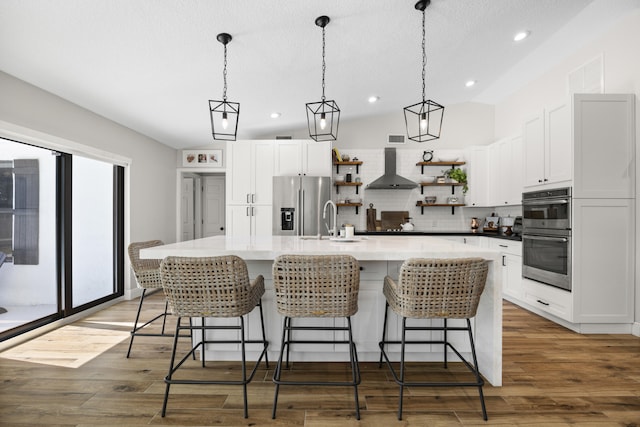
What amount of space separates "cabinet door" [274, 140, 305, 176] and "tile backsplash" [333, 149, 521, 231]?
93 centimetres

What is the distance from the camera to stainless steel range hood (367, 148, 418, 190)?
530 centimetres

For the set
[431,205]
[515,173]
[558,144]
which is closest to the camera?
[558,144]

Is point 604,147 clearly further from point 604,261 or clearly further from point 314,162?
point 314,162

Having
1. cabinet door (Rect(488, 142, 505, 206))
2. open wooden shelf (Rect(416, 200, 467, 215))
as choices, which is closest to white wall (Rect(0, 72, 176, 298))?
open wooden shelf (Rect(416, 200, 467, 215))

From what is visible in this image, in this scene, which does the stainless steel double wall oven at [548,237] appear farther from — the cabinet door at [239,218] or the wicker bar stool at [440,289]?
the cabinet door at [239,218]

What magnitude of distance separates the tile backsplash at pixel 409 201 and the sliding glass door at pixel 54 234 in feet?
11.1

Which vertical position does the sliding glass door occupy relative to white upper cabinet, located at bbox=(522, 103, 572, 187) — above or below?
below

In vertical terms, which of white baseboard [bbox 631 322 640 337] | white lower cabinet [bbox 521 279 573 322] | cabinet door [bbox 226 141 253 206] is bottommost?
white baseboard [bbox 631 322 640 337]

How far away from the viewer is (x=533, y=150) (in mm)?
3834

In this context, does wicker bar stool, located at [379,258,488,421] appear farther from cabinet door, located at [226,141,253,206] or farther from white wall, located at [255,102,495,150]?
white wall, located at [255,102,495,150]

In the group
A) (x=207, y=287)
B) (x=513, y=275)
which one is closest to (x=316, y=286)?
(x=207, y=287)

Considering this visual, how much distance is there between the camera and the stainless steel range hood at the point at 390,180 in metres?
5.30

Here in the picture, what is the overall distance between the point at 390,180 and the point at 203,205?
3766 millimetres

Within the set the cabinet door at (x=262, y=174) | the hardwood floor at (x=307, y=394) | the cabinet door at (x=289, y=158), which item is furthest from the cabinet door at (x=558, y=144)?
the cabinet door at (x=262, y=174)
